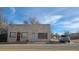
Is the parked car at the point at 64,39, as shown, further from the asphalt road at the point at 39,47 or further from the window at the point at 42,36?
the window at the point at 42,36

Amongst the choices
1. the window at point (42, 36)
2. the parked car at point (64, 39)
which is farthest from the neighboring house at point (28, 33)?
the parked car at point (64, 39)

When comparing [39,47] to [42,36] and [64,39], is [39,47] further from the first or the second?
[64,39]

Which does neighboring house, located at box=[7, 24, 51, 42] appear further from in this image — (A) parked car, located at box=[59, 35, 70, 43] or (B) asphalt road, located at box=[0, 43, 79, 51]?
(A) parked car, located at box=[59, 35, 70, 43]

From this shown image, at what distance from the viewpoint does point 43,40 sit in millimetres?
3076

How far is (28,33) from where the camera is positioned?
308 centimetres

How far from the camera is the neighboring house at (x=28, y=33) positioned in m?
3.07

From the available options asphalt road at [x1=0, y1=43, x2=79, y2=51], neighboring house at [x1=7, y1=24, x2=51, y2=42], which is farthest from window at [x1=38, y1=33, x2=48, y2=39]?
asphalt road at [x1=0, y1=43, x2=79, y2=51]

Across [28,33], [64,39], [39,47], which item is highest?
[28,33]

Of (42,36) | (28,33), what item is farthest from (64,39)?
(28,33)

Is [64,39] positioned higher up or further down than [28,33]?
further down

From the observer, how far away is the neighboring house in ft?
10.1

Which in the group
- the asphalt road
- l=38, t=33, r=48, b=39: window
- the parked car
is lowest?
the asphalt road
